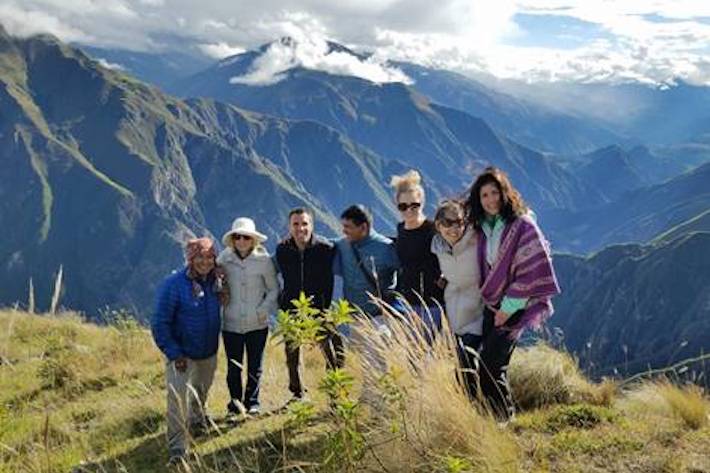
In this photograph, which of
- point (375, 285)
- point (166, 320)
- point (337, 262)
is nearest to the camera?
point (166, 320)

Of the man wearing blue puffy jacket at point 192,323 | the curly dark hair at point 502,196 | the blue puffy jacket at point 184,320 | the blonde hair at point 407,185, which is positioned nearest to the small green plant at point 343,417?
the curly dark hair at point 502,196

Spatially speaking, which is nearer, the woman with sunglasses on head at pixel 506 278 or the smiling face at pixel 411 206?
the woman with sunglasses on head at pixel 506 278

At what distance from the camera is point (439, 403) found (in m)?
4.89

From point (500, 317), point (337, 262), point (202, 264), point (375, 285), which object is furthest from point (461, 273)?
→ point (202, 264)

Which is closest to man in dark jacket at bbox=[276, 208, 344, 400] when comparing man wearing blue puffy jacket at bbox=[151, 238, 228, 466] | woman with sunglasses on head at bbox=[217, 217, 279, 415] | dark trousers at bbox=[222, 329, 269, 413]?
woman with sunglasses on head at bbox=[217, 217, 279, 415]

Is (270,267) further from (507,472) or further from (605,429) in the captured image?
(507,472)

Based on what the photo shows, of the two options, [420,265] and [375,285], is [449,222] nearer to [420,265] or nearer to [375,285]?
[420,265]

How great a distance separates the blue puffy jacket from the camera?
779 centimetres

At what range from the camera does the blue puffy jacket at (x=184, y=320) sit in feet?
25.5

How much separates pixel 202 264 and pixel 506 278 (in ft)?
11.2

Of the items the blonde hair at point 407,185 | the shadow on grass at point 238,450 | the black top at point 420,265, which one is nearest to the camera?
the shadow on grass at point 238,450

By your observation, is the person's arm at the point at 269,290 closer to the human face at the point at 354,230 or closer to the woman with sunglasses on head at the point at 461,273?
the human face at the point at 354,230

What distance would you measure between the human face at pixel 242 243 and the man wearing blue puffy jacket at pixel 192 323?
0.60 metres

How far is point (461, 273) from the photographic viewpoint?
289 inches
